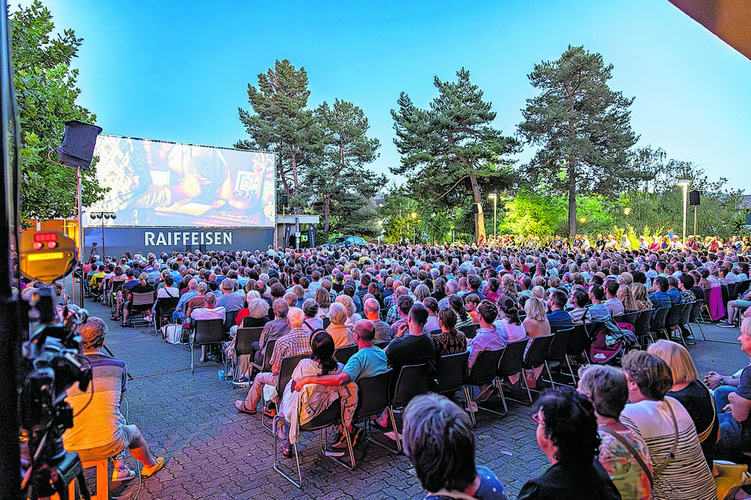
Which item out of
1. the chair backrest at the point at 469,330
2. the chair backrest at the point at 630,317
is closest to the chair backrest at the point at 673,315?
the chair backrest at the point at 630,317

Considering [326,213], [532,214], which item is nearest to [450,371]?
Result: [532,214]

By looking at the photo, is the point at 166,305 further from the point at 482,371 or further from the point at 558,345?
the point at 558,345

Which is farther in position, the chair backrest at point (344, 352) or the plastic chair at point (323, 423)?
the chair backrest at point (344, 352)

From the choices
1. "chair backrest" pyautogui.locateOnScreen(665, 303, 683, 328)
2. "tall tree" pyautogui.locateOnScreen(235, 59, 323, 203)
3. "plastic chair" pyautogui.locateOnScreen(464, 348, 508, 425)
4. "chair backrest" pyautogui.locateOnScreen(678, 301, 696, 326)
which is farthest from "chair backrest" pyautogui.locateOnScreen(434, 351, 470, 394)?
"tall tree" pyautogui.locateOnScreen(235, 59, 323, 203)

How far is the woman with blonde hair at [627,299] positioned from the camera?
6414mm

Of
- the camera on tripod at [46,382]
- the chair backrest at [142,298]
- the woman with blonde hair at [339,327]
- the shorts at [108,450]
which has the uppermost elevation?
the camera on tripod at [46,382]

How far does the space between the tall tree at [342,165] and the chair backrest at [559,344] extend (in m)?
31.2

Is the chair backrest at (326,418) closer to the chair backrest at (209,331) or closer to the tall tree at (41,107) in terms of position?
the chair backrest at (209,331)

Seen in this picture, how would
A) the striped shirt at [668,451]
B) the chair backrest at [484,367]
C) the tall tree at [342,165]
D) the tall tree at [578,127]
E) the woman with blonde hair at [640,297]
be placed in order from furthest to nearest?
1. the tall tree at [342,165]
2. the tall tree at [578,127]
3. the woman with blonde hair at [640,297]
4. the chair backrest at [484,367]
5. the striped shirt at [668,451]

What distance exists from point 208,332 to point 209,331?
2 centimetres

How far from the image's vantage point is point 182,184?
21344 mm

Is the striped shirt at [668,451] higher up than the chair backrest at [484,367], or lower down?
higher up

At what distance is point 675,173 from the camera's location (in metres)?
32.0

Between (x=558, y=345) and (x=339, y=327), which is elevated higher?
(x=339, y=327)
